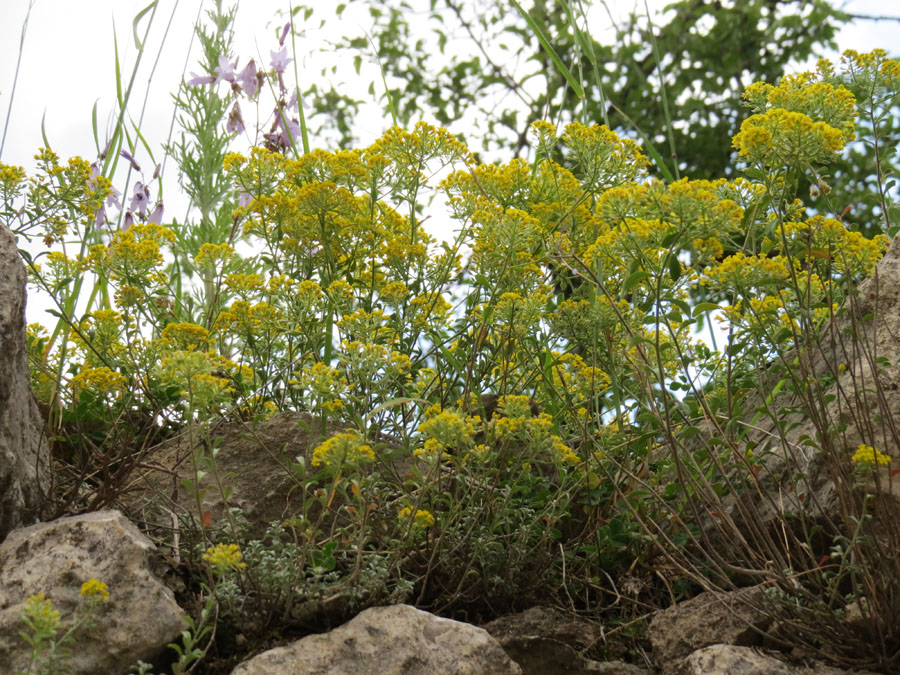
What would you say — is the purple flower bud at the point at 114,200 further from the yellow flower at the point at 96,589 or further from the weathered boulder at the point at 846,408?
the weathered boulder at the point at 846,408

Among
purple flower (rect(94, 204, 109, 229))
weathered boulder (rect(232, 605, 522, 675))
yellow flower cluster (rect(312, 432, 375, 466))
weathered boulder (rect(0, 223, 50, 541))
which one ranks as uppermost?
purple flower (rect(94, 204, 109, 229))

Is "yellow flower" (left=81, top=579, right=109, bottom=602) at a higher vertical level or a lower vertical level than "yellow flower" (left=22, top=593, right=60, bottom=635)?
higher

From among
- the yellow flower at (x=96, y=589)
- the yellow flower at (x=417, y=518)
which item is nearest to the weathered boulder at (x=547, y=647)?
the yellow flower at (x=417, y=518)

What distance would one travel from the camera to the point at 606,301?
2.42m

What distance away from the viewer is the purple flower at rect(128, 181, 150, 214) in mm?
3850

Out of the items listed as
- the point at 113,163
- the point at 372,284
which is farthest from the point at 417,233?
the point at 113,163

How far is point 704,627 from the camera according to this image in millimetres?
2305

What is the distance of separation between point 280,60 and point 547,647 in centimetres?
275

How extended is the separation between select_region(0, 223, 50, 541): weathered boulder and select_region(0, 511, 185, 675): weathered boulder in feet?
0.45

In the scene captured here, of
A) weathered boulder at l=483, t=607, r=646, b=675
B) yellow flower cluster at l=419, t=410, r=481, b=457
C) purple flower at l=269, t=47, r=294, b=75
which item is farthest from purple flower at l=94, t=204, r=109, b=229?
weathered boulder at l=483, t=607, r=646, b=675

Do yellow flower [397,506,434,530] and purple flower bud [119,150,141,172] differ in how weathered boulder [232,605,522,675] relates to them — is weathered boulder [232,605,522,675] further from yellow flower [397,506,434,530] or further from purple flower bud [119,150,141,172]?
purple flower bud [119,150,141,172]

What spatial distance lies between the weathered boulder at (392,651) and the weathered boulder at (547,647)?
16cm

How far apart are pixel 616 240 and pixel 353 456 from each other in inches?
33.1

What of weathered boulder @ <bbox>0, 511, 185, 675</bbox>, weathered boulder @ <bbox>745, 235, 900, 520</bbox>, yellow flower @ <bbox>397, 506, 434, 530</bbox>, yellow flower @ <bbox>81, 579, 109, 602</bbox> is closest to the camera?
yellow flower @ <bbox>81, 579, 109, 602</bbox>
